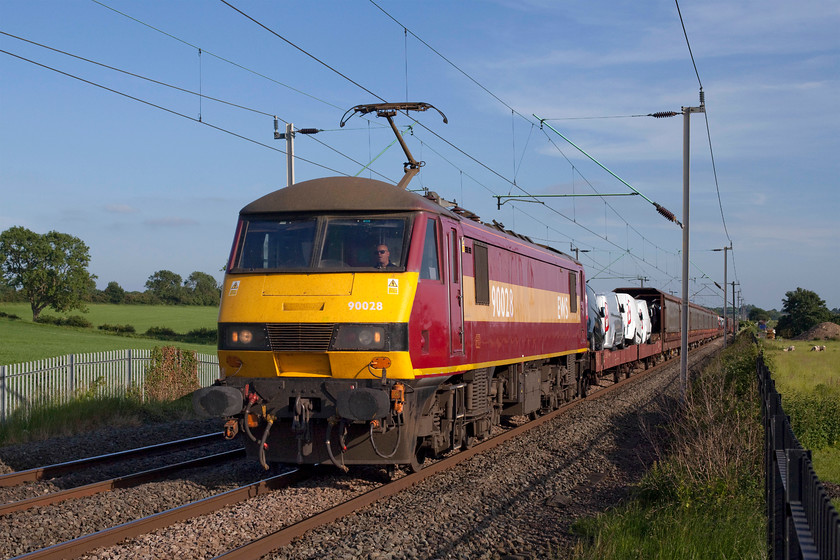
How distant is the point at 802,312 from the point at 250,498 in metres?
102

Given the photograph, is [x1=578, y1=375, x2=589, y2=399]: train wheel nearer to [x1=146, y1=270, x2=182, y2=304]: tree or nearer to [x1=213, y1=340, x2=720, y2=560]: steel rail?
[x1=213, y1=340, x2=720, y2=560]: steel rail

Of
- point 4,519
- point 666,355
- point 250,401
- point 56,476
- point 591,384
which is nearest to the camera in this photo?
point 4,519

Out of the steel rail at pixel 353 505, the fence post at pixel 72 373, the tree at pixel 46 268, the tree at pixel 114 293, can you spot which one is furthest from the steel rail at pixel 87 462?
the tree at pixel 114 293

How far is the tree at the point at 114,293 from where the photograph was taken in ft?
302

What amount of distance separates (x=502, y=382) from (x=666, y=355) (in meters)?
33.0

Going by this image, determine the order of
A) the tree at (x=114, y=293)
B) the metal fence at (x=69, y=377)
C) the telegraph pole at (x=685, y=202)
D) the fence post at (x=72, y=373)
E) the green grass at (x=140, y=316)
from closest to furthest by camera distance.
Result: the metal fence at (x=69, y=377)
the fence post at (x=72, y=373)
the telegraph pole at (x=685, y=202)
the green grass at (x=140, y=316)
the tree at (x=114, y=293)

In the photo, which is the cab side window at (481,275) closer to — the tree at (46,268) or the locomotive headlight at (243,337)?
the locomotive headlight at (243,337)

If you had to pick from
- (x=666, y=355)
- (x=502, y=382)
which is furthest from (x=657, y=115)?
(x=666, y=355)

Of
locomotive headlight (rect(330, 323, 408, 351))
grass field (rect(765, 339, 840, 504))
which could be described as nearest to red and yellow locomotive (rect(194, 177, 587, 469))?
locomotive headlight (rect(330, 323, 408, 351))

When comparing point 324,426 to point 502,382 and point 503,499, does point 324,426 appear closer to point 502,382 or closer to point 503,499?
point 503,499

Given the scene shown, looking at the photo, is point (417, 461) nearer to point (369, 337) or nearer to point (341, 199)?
point (369, 337)

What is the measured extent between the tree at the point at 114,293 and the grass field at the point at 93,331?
18.3ft

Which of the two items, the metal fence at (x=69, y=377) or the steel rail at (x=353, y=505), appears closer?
the steel rail at (x=353, y=505)

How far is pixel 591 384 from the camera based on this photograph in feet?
88.6
